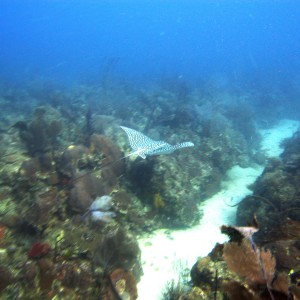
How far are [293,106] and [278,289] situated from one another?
25.1m

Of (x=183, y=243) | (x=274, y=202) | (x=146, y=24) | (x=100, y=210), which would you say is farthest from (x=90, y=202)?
(x=146, y=24)

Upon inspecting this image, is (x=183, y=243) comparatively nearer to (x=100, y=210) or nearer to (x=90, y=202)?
(x=100, y=210)

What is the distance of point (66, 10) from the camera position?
149750mm

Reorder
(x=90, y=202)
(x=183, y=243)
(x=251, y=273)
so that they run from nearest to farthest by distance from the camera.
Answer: (x=251, y=273), (x=90, y=202), (x=183, y=243)

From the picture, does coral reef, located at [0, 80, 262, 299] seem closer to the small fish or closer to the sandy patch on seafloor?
the small fish

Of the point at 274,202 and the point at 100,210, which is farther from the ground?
the point at 100,210

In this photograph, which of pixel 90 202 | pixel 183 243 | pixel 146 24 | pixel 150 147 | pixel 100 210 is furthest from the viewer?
pixel 146 24

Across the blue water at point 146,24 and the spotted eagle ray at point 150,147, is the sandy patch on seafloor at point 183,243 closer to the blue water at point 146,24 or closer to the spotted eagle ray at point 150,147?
the spotted eagle ray at point 150,147

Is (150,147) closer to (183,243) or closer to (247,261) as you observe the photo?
(183,243)

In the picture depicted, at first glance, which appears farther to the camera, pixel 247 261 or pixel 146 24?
pixel 146 24

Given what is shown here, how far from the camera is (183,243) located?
664cm

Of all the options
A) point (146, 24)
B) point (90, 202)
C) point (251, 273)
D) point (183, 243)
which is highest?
point (251, 273)

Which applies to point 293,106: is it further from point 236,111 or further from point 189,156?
point 189,156

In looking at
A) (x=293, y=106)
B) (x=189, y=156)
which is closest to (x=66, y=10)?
(x=293, y=106)
